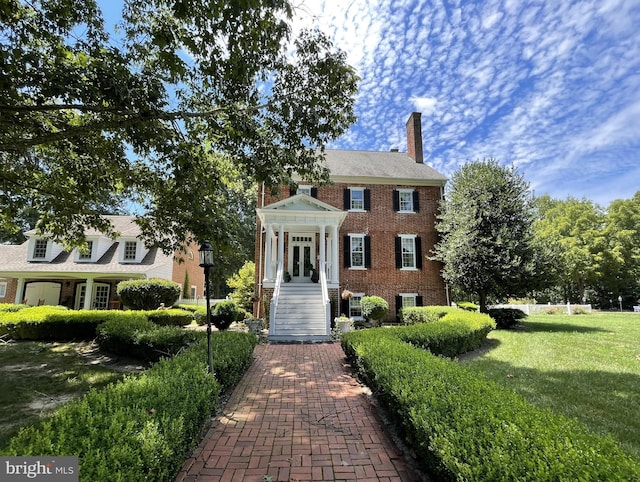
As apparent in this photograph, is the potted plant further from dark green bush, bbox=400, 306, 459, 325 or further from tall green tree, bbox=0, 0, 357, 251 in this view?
tall green tree, bbox=0, 0, 357, 251

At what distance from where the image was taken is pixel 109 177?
8.73 m

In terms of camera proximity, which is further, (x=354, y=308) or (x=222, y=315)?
(x=354, y=308)

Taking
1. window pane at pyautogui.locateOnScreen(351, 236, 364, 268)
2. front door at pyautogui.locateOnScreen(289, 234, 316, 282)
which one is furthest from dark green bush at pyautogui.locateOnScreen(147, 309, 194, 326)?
window pane at pyautogui.locateOnScreen(351, 236, 364, 268)

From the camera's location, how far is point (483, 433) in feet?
9.02

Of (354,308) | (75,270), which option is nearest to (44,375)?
(354,308)

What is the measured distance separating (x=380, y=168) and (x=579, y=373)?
45.1 feet

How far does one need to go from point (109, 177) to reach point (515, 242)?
13967mm

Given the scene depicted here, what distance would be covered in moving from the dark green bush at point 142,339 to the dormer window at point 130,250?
12.0 metres

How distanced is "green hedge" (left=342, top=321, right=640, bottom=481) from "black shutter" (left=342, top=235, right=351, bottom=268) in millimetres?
11549

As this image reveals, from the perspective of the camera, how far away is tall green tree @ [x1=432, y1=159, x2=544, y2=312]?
12.6 meters

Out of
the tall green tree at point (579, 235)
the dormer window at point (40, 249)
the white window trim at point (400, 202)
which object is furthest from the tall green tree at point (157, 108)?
the tall green tree at point (579, 235)

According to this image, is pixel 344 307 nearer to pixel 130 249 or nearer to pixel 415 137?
pixel 415 137

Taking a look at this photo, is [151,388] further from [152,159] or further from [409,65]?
[409,65]

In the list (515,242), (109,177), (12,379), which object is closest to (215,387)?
(12,379)
